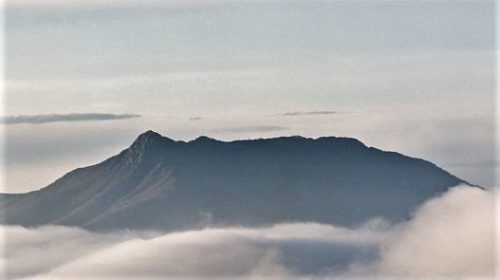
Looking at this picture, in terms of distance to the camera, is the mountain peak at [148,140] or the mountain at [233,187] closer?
the mountain peak at [148,140]

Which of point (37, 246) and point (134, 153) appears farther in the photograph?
point (134, 153)

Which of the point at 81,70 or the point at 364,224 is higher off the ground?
the point at 81,70

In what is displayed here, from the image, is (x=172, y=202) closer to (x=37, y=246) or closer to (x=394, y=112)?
(x=37, y=246)

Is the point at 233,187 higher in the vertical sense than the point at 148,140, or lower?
lower

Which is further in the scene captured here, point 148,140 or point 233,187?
point 233,187

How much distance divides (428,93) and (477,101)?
1.54 metres

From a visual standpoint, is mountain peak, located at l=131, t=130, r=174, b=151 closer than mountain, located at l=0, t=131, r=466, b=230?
Yes

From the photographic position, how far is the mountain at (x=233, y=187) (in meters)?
24.2

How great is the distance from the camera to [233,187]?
26875 mm

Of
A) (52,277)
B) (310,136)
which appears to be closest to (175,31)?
(310,136)

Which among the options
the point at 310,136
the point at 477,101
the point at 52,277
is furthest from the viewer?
the point at 310,136

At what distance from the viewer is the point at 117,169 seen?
25672 mm

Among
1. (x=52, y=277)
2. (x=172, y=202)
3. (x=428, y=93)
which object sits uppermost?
(x=428, y=93)

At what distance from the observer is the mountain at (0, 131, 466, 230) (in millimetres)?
24234
